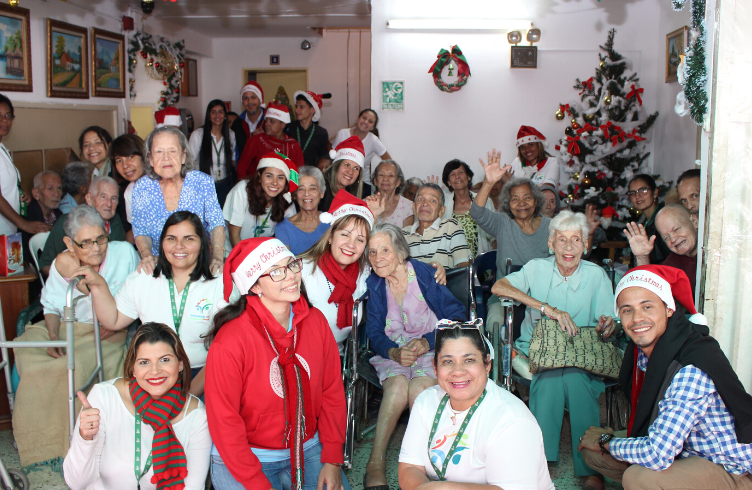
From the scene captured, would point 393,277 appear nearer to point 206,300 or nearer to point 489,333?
point 489,333

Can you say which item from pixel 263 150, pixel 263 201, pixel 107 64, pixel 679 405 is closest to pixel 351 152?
pixel 263 201

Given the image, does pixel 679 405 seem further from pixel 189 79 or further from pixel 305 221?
pixel 189 79

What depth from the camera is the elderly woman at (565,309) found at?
9.75ft

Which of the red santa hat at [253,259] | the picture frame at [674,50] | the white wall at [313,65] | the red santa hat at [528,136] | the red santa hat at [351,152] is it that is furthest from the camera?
the white wall at [313,65]

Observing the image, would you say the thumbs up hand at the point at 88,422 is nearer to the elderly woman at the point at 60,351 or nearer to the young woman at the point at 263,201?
the elderly woman at the point at 60,351

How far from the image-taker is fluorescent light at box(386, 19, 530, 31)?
20.3 ft

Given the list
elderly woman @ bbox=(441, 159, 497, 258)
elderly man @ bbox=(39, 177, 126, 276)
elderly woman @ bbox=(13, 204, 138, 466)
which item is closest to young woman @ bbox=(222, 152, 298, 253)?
elderly man @ bbox=(39, 177, 126, 276)

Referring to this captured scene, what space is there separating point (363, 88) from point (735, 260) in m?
7.51

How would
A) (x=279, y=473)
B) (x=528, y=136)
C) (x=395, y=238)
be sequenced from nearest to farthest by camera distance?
(x=279, y=473)
(x=395, y=238)
(x=528, y=136)

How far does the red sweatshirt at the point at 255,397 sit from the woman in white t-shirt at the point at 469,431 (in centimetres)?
48

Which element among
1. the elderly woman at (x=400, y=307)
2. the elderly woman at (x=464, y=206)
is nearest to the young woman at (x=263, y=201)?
the elderly woman at (x=400, y=307)

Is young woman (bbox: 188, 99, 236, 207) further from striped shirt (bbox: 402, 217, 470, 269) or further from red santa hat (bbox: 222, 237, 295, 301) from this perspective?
red santa hat (bbox: 222, 237, 295, 301)

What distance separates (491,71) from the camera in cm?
639

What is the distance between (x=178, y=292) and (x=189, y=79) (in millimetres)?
6590
